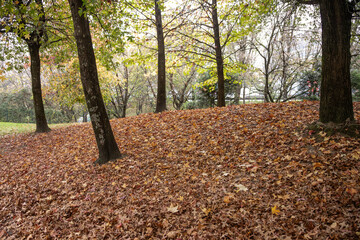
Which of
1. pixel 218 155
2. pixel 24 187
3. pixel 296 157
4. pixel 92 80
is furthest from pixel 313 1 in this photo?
pixel 24 187

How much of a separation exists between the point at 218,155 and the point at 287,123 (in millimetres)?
2310

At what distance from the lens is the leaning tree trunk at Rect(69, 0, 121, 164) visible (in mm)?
5184

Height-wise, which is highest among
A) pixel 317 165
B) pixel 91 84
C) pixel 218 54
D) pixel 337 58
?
pixel 218 54

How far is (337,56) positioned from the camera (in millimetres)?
4477

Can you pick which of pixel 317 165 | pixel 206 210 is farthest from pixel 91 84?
pixel 317 165

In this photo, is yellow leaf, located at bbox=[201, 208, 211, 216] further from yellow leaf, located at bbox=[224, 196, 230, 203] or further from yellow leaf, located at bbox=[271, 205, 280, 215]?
yellow leaf, located at bbox=[271, 205, 280, 215]

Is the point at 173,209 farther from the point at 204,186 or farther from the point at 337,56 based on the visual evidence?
the point at 337,56

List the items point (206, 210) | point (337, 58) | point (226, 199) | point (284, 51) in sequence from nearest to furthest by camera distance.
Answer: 1. point (206, 210)
2. point (226, 199)
3. point (337, 58)
4. point (284, 51)

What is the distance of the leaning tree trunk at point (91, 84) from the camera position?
518 centimetres

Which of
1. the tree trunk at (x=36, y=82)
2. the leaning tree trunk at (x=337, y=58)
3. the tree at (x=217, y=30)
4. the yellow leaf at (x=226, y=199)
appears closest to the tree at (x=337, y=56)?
the leaning tree trunk at (x=337, y=58)

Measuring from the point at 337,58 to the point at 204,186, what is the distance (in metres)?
3.98

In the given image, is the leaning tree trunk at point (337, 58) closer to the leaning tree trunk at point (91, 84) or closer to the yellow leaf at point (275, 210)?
the yellow leaf at point (275, 210)

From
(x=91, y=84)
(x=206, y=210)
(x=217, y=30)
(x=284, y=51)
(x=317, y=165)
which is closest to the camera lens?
(x=206, y=210)

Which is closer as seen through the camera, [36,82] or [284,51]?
[36,82]
